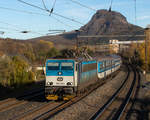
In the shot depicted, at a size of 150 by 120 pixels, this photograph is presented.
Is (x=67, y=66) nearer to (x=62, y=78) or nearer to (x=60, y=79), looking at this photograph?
(x=62, y=78)

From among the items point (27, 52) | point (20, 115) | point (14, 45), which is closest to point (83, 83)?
point (20, 115)

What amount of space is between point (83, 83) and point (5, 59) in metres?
11.4

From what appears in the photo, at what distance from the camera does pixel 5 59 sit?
25.4 m

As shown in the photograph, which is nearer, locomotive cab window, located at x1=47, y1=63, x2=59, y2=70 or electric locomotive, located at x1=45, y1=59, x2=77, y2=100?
electric locomotive, located at x1=45, y1=59, x2=77, y2=100

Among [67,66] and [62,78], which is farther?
[67,66]

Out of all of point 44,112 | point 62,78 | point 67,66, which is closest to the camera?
point 44,112

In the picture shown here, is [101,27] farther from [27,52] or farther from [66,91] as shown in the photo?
[66,91]

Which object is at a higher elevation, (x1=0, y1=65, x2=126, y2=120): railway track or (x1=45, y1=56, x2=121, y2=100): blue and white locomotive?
(x1=45, y1=56, x2=121, y2=100): blue and white locomotive

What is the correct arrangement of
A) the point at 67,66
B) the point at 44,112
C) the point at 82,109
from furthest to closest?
Answer: the point at 67,66
the point at 82,109
the point at 44,112

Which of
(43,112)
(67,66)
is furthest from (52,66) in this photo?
(43,112)

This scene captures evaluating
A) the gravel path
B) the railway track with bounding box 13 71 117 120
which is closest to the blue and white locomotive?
the railway track with bounding box 13 71 117 120

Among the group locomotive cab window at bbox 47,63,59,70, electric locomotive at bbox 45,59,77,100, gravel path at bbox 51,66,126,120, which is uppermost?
locomotive cab window at bbox 47,63,59,70

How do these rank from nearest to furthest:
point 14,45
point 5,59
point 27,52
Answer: point 5,59, point 27,52, point 14,45

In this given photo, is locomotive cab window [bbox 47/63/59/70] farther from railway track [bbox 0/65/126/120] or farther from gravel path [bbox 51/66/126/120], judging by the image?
gravel path [bbox 51/66/126/120]
